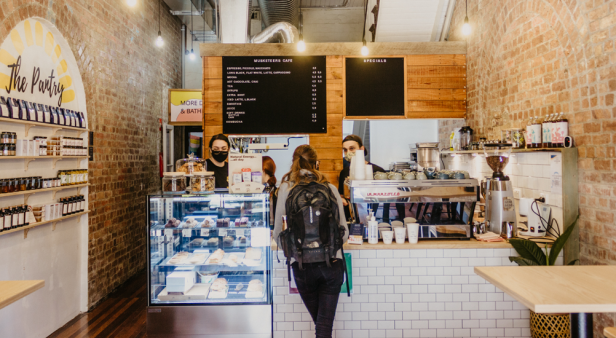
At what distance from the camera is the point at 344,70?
15.8 ft

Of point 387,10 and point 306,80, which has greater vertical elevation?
point 387,10

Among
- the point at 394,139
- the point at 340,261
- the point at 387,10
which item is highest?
the point at 387,10

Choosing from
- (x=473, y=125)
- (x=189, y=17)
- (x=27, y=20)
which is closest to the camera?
(x=27, y=20)

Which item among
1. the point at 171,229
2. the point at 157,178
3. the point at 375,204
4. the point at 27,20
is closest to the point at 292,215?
the point at 375,204

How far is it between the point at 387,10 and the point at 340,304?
3.75 metres

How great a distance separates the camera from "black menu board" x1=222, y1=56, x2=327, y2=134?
479cm

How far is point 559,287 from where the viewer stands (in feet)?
5.58

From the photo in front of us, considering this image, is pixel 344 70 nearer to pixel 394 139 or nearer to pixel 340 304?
pixel 394 139

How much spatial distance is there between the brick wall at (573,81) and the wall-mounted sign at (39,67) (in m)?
4.34

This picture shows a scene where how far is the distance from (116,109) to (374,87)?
Result: 330cm

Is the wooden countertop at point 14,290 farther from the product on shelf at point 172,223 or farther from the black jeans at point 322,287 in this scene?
the black jeans at point 322,287

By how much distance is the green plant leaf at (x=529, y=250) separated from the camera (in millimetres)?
2781

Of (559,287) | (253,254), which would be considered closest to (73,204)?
(253,254)

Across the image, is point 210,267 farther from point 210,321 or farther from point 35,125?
point 35,125
